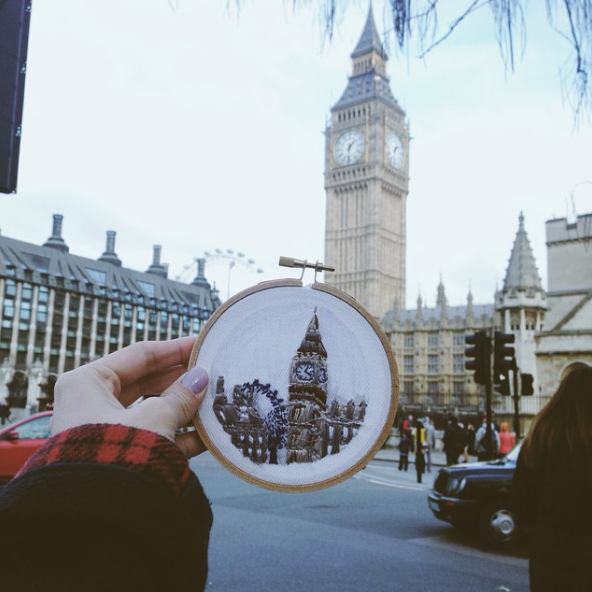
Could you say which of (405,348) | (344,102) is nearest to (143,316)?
(405,348)

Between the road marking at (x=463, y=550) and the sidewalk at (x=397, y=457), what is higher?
the road marking at (x=463, y=550)

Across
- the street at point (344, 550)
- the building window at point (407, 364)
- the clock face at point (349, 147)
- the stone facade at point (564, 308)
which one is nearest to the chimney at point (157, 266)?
the clock face at point (349, 147)

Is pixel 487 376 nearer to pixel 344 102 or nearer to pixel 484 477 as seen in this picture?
pixel 484 477

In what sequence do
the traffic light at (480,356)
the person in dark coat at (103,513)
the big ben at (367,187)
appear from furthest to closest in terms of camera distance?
the big ben at (367,187), the traffic light at (480,356), the person in dark coat at (103,513)

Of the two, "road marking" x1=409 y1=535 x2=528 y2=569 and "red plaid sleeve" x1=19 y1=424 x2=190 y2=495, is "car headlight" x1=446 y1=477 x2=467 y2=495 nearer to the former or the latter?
"road marking" x1=409 y1=535 x2=528 y2=569

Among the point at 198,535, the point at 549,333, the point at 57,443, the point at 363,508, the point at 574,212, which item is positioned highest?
the point at 549,333

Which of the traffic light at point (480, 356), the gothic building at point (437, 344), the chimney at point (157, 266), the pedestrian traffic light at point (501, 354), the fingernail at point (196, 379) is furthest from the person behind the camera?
the chimney at point (157, 266)

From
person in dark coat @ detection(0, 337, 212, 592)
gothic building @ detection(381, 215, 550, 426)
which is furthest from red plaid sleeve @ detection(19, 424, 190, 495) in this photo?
gothic building @ detection(381, 215, 550, 426)

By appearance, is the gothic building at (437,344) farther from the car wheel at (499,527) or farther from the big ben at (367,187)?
the car wheel at (499,527)
